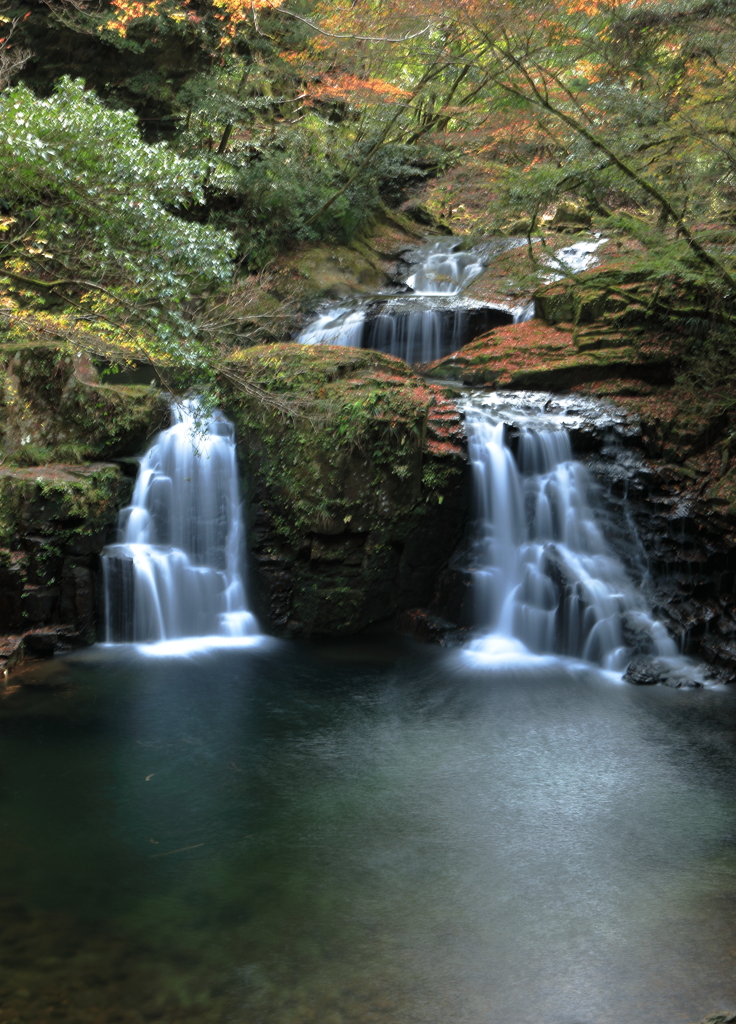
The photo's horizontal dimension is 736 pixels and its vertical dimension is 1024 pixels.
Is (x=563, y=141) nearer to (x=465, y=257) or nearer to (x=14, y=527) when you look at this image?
(x=465, y=257)

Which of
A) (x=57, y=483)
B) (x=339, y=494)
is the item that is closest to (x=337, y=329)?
(x=339, y=494)

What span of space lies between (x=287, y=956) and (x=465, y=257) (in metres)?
17.8

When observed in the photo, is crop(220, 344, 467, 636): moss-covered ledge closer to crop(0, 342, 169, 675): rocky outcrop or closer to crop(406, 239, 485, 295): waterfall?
crop(0, 342, 169, 675): rocky outcrop

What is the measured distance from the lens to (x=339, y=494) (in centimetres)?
1039

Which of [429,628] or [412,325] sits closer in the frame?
[429,628]

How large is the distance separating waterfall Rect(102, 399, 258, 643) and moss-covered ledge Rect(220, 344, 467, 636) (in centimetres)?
33

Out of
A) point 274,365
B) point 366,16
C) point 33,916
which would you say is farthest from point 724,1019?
point 366,16

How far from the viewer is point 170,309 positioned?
7992mm

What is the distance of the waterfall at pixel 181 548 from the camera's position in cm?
999

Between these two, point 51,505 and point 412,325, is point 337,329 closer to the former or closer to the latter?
point 412,325

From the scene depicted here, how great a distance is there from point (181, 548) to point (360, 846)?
5.81 metres

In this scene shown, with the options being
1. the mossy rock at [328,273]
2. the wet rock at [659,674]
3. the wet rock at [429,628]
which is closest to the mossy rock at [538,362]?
the mossy rock at [328,273]

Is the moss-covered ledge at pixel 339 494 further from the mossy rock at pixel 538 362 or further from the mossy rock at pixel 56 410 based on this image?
the mossy rock at pixel 538 362

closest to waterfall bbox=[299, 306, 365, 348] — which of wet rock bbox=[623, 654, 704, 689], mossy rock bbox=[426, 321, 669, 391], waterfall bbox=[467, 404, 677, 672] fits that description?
mossy rock bbox=[426, 321, 669, 391]
